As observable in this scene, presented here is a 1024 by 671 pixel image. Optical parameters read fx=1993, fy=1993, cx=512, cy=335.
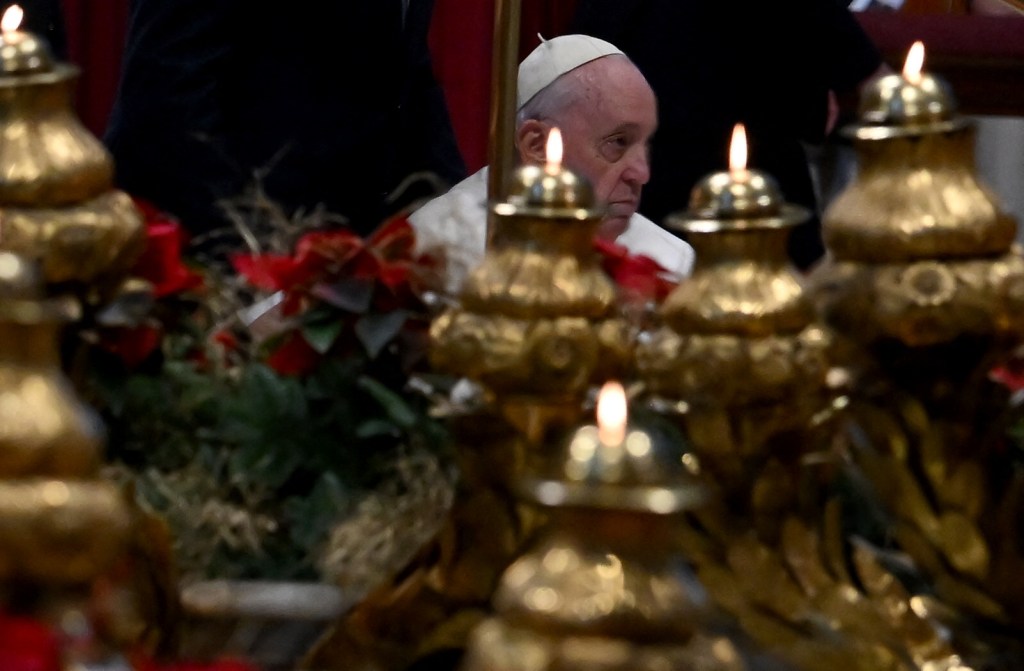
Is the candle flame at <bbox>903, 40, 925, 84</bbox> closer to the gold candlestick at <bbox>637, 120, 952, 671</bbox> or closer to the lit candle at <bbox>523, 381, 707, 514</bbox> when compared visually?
the gold candlestick at <bbox>637, 120, 952, 671</bbox>

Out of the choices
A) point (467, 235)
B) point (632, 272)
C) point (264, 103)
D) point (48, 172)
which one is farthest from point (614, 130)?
point (48, 172)

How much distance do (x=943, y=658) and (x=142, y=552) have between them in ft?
1.07

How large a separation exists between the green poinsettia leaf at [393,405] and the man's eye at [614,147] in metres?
1.37

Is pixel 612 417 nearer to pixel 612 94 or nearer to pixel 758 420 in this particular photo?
pixel 758 420

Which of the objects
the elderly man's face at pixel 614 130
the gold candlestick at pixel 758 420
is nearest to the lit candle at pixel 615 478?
the gold candlestick at pixel 758 420

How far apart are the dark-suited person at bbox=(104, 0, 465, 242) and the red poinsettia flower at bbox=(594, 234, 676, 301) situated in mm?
1069

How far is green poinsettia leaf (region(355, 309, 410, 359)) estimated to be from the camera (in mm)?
946

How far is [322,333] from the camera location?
0.96 meters

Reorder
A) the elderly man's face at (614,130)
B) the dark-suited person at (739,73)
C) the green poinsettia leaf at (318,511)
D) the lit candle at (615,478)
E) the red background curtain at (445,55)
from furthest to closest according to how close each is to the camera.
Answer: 1. the red background curtain at (445,55)
2. the dark-suited person at (739,73)
3. the elderly man's face at (614,130)
4. the green poinsettia leaf at (318,511)
5. the lit candle at (615,478)

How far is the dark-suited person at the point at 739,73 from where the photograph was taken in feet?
7.97

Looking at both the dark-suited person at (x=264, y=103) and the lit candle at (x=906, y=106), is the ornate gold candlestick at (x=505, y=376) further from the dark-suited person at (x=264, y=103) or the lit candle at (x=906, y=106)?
the dark-suited person at (x=264, y=103)

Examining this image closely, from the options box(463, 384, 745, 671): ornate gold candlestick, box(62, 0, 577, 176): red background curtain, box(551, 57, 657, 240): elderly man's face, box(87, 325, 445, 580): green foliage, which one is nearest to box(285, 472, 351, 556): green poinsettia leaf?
box(87, 325, 445, 580): green foliage

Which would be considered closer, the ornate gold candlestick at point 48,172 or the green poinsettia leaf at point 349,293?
the ornate gold candlestick at point 48,172

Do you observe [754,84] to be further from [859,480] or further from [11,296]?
[11,296]
